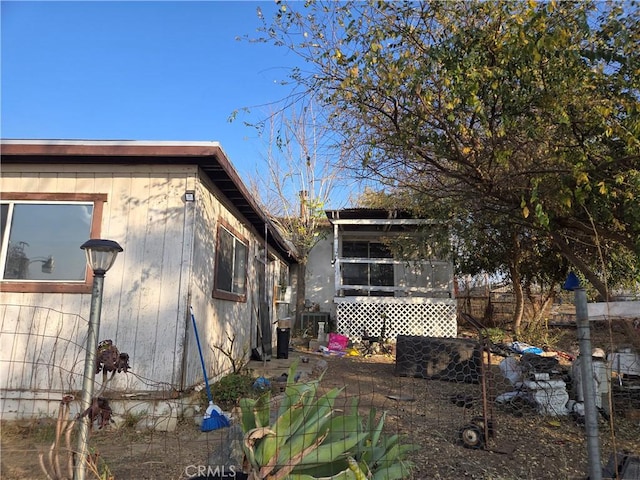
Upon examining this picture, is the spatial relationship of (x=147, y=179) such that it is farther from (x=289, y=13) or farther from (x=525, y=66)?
(x=525, y=66)

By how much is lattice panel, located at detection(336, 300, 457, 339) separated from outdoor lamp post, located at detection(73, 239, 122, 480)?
10.3 metres

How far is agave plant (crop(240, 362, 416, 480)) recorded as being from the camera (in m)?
2.22

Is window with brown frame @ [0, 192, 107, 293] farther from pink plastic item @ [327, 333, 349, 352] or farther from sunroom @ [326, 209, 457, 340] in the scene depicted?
sunroom @ [326, 209, 457, 340]

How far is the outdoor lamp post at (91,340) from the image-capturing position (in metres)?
2.50

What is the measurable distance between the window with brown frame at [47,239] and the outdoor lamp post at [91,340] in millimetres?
2756

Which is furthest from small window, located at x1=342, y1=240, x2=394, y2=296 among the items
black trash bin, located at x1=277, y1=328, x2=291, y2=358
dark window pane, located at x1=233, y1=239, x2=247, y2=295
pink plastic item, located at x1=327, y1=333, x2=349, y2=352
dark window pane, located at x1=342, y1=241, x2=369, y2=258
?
dark window pane, located at x1=233, y1=239, x2=247, y2=295

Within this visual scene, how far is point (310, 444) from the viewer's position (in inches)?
91.3

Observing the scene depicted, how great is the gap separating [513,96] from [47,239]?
567cm

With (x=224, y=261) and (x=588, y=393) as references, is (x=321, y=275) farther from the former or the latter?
(x=588, y=393)

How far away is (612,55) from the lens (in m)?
3.91

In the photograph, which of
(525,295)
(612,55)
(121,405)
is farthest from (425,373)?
(525,295)

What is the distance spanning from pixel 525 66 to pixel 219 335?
554cm

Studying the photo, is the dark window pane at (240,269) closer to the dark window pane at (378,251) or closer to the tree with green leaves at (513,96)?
the tree with green leaves at (513,96)

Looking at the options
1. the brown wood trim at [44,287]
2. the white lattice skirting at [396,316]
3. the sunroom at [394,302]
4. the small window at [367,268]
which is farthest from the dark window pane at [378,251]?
the brown wood trim at [44,287]
